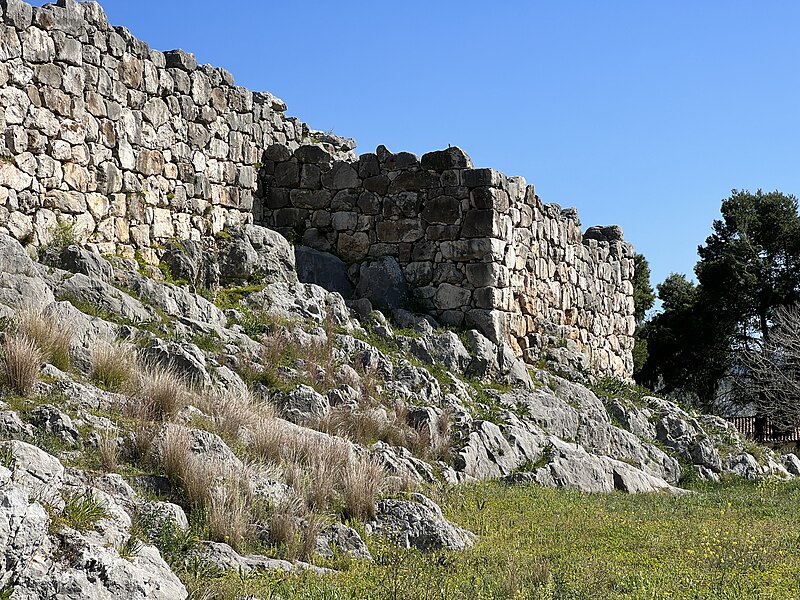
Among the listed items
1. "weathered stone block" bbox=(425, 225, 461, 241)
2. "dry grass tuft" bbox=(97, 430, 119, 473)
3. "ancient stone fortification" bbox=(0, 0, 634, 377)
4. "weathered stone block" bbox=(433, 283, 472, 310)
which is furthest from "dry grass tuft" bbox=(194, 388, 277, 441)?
"weathered stone block" bbox=(425, 225, 461, 241)

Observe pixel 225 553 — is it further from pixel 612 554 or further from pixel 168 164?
pixel 168 164

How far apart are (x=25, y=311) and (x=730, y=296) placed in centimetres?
2656

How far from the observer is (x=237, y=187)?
15.9 metres

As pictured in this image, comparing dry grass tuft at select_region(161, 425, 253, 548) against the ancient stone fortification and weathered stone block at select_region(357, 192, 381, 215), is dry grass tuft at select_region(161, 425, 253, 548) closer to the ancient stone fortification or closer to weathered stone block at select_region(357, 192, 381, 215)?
the ancient stone fortification

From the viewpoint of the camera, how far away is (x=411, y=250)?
1644cm

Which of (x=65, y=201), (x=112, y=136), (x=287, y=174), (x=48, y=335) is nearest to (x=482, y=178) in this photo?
(x=287, y=174)

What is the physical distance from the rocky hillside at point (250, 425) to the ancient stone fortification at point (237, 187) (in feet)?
1.87

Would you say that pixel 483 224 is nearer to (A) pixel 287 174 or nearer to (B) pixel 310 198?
(B) pixel 310 198

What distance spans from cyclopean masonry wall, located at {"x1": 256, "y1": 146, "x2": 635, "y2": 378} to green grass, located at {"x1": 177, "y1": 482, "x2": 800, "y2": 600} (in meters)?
4.83

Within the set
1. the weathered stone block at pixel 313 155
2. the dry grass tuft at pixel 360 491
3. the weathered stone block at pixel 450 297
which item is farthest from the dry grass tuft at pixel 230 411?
the weathered stone block at pixel 313 155

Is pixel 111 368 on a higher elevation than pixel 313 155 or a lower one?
lower

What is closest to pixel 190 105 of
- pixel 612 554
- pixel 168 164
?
pixel 168 164

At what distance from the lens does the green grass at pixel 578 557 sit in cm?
688

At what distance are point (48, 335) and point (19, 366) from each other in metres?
0.95
